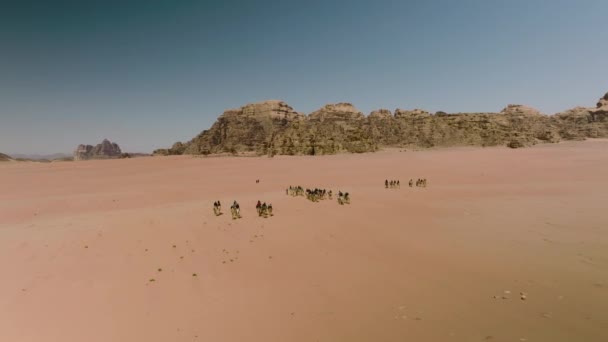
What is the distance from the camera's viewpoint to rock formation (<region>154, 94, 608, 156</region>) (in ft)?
378

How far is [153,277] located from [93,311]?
227cm

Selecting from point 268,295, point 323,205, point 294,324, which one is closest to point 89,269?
point 268,295

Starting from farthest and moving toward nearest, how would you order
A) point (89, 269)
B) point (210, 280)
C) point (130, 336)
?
point (89, 269) → point (210, 280) → point (130, 336)

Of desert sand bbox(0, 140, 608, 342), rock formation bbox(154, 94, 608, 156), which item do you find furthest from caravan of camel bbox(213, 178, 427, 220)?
rock formation bbox(154, 94, 608, 156)

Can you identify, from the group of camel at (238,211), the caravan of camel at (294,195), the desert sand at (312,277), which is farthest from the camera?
the caravan of camel at (294,195)

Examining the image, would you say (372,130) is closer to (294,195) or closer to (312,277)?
(294,195)

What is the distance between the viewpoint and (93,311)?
9.17 metres

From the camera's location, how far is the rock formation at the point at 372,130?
11519 cm

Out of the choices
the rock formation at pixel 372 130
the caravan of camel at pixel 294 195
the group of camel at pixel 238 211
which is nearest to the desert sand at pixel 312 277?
the group of camel at pixel 238 211

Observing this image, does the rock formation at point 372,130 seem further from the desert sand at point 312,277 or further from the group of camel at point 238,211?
the desert sand at point 312,277

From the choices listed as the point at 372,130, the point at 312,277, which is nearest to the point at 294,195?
the point at 312,277

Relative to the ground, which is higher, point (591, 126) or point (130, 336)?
point (591, 126)

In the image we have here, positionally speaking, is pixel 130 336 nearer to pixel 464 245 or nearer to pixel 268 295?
pixel 268 295

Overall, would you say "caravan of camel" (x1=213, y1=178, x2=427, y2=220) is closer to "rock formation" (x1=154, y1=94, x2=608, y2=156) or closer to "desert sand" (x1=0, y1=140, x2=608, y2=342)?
"desert sand" (x1=0, y1=140, x2=608, y2=342)
